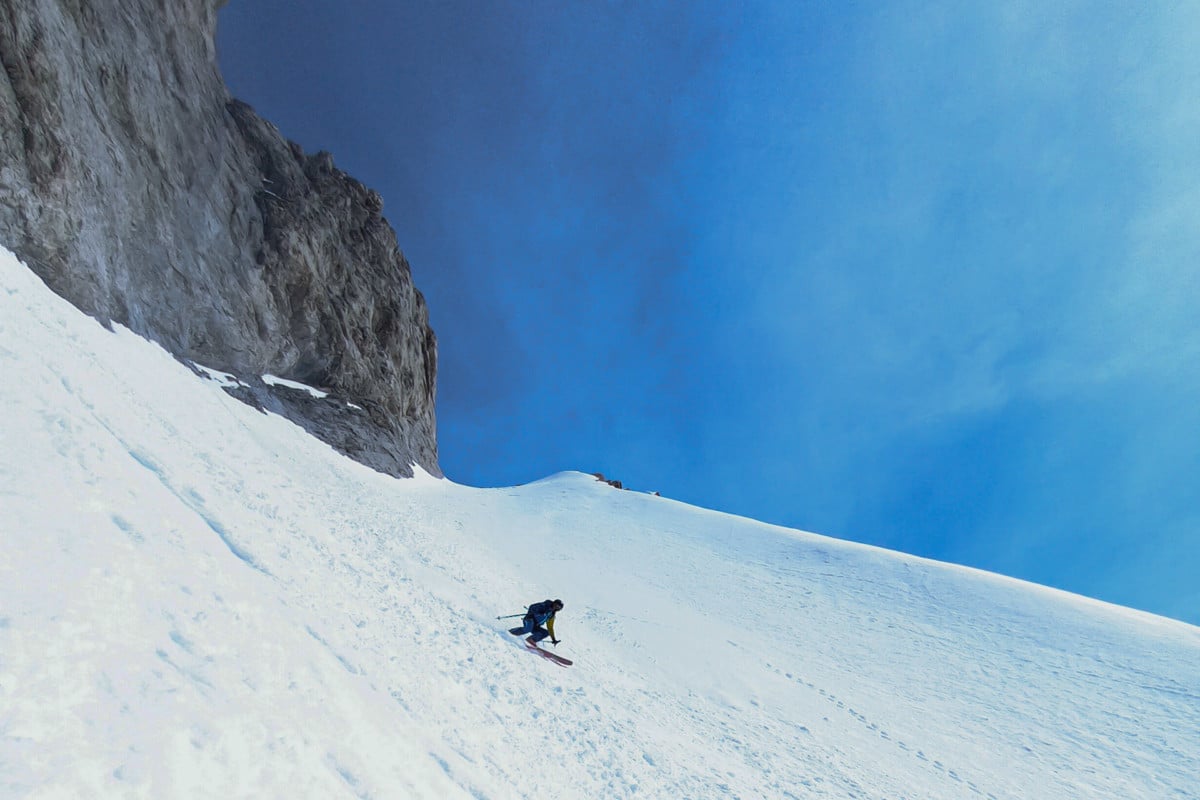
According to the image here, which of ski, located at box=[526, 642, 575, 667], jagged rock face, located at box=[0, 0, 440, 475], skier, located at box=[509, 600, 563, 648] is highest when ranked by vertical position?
jagged rock face, located at box=[0, 0, 440, 475]

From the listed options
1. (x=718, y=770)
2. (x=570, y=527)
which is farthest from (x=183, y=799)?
(x=570, y=527)

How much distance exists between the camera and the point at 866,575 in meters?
22.0

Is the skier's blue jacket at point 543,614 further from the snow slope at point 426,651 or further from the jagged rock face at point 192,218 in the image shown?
the jagged rock face at point 192,218

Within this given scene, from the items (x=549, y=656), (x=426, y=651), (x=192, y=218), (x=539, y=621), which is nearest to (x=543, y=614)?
(x=539, y=621)

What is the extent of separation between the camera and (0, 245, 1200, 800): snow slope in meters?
3.87

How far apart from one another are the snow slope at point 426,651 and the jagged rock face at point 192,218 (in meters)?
3.48

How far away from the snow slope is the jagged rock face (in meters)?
3.48

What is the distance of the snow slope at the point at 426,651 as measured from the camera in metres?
3.87

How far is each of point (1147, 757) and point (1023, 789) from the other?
3668 millimetres

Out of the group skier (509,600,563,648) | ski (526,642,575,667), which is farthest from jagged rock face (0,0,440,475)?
ski (526,642,575,667)

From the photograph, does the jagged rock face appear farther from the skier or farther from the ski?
the ski

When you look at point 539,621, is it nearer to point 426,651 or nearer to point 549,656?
point 549,656

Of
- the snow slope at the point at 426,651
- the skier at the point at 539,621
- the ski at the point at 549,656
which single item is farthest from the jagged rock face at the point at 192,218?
the ski at the point at 549,656

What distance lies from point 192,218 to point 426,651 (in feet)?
85.4
